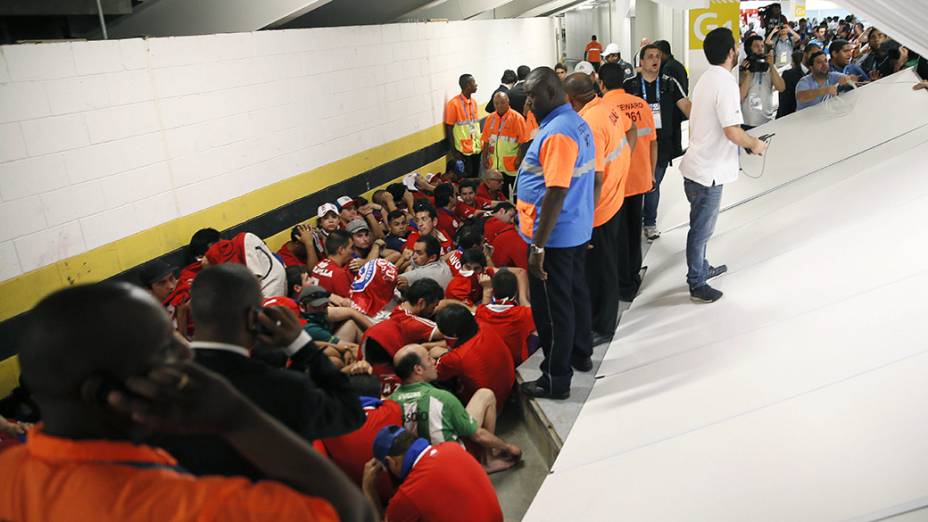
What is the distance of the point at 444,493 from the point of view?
256cm

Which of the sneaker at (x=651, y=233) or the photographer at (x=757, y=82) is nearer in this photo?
the sneaker at (x=651, y=233)

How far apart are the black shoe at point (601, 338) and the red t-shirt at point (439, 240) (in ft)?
6.08

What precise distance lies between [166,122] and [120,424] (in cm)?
435

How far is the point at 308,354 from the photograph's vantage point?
65.1 inches

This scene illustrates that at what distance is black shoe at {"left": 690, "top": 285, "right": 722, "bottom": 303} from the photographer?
4.18 metres

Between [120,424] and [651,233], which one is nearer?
[120,424]

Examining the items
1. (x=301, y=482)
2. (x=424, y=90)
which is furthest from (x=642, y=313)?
(x=424, y=90)

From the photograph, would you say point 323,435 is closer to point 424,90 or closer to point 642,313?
point 642,313

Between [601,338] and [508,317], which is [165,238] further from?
[601,338]

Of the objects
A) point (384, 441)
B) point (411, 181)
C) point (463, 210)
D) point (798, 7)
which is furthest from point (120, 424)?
point (798, 7)

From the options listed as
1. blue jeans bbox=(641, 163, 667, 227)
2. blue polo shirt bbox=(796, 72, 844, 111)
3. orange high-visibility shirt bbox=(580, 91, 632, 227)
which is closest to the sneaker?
blue jeans bbox=(641, 163, 667, 227)

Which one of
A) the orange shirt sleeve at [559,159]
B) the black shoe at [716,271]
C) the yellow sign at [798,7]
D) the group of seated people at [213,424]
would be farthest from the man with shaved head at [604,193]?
the yellow sign at [798,7]

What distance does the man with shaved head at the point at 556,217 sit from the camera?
3.22 meters

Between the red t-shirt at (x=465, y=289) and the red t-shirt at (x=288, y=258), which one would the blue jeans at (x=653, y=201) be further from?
the red t-shirt at (x=288, y=258)
